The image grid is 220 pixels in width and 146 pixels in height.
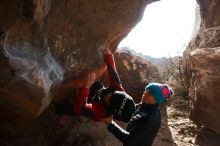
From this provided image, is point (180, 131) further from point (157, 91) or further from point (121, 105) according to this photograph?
point (157, 91)

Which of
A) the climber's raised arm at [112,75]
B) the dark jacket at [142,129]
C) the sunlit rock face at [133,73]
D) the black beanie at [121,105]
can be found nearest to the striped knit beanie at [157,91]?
the dark jacket at [142,129]

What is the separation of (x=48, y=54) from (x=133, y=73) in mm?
3907

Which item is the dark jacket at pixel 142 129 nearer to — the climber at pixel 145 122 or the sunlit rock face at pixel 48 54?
the climber at pixel 145 122

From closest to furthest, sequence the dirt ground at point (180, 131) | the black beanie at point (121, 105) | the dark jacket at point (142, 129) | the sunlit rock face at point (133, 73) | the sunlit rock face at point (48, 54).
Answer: the sunlit rock face at point (48, 54), the dark jacket at point (142, 129), the black beanie at point (121, 105), the dirt ground at point (180, 131), the sunlit rock face at point (133, 73)

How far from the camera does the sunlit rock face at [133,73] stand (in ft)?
26.7

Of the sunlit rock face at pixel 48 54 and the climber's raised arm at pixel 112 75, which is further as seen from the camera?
the climber's raised arm at pixel 112 75

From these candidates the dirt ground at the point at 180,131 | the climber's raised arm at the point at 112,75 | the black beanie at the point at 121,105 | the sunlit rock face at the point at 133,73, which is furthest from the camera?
the sunlit rock face at the point at 133,73

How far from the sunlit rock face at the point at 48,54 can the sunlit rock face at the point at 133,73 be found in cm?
137

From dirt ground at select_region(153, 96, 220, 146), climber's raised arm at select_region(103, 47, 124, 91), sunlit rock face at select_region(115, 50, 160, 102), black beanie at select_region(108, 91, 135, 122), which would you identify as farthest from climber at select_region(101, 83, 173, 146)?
sunlit rock face at select_region(115, 50, 160, 102)

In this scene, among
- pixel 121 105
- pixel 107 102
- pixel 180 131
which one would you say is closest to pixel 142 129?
pixel 121 105

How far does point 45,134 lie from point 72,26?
2.11m

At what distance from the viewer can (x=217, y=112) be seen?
20.8ft

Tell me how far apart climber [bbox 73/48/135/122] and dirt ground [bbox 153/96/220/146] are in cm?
146

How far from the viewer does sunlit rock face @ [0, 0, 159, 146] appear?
4.34 meters
